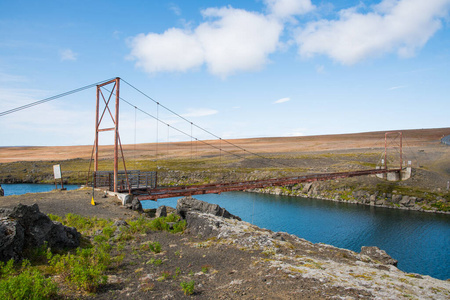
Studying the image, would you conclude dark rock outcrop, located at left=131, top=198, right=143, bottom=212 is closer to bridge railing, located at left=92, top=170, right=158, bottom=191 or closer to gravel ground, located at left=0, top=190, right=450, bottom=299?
bridge railing, located at left=92, top=170, right=158, bottom=191

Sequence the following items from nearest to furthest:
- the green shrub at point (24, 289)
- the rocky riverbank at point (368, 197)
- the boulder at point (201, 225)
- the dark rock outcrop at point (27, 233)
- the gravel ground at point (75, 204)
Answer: the green shrub at point (24, 289), the dark rock outcrop at point (27, 233), the boulder at point (201, 225), the gravel ground at point (75, 204), the rocky riverbank at point (368, 197)

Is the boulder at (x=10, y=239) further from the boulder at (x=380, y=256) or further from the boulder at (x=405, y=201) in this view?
the boulder at (x=405, y=201)

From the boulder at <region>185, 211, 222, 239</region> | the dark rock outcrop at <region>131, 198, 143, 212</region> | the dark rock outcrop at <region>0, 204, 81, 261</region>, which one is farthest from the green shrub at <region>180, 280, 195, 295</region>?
the dark rock outcrop at <region>131, 198, 143, 212</region>

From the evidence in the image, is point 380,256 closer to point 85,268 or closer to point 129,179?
point 85,268

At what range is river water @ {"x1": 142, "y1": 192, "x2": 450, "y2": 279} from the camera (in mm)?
23109

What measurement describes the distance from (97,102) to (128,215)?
12255 millimetres

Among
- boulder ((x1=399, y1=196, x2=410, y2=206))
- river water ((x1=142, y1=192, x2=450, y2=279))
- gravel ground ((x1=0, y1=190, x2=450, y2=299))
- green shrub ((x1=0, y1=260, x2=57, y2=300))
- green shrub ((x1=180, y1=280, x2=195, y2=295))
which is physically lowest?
river water ((x1=142, y1=192, x2=450, y2=279))

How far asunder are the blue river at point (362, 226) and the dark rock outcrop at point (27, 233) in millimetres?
21658

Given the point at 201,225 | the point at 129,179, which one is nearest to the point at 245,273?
the point at 201,225

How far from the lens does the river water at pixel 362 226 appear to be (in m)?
23.1

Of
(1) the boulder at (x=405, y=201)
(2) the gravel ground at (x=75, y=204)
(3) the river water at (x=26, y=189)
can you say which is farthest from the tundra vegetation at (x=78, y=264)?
(3) the river water at (x=26, y=189)

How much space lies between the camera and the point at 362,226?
3123 cm

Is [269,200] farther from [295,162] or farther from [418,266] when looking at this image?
[295,162]

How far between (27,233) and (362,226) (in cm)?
3149
